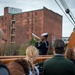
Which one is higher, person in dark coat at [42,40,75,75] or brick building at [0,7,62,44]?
brick building at [0,7,62,44]

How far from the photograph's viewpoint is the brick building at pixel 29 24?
70.5 m

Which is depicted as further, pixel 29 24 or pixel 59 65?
pixel 29 24

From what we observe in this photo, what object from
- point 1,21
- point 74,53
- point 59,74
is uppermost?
point 1,21

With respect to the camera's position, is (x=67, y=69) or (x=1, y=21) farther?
(x=1, y=21)

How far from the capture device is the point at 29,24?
73125mm

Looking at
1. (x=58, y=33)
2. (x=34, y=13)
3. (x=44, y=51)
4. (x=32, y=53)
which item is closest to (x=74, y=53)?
(x=32, y=53)

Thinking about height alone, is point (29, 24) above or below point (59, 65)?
above

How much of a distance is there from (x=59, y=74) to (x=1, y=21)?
75353 mm

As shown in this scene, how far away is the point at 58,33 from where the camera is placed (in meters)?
77.8

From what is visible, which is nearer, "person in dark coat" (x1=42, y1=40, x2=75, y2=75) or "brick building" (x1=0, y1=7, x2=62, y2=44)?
"person in dark coat" (x1=42, y1=40, x2=75, y2=75)

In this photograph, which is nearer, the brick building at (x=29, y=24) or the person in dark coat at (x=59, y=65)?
the person in dark coat at (x=59, y=65)

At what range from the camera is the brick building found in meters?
70.5

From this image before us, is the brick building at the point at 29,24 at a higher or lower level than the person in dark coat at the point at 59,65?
higher

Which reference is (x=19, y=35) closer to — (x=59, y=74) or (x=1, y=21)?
(x=1, y=21)
